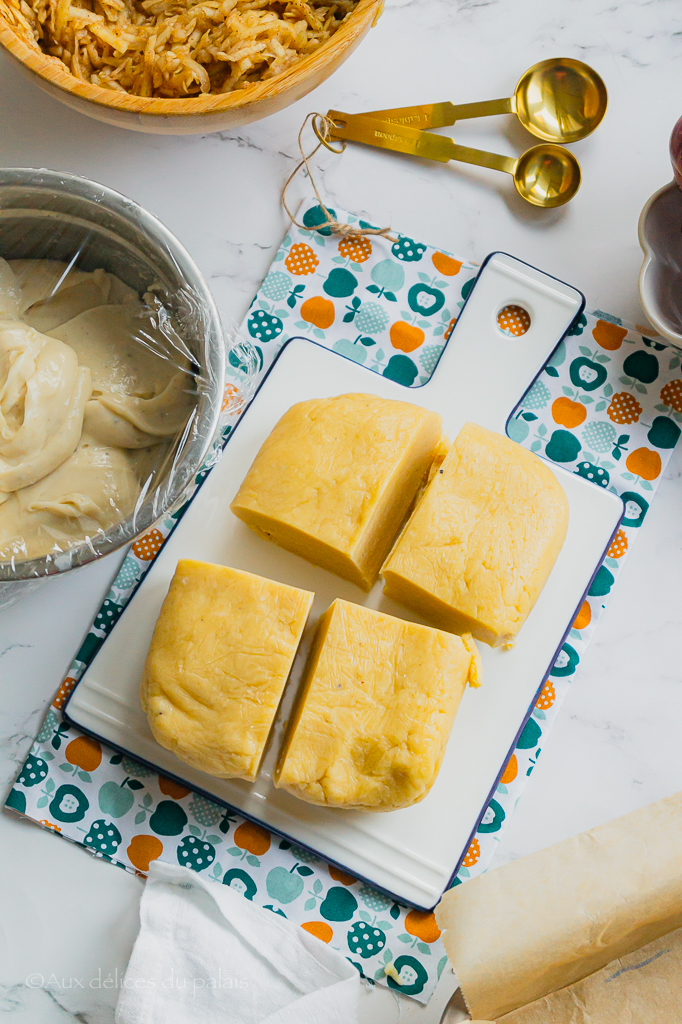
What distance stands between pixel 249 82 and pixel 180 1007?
7.19ft

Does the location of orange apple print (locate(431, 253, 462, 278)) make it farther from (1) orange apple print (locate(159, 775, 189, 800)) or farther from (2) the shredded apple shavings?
(1) orange apple print (locate(159, 775, 189, 800))

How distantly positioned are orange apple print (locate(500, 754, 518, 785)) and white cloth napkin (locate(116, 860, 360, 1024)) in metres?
0.57

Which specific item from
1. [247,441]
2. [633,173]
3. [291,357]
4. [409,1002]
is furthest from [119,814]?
[633,173]

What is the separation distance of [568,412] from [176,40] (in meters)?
1.35

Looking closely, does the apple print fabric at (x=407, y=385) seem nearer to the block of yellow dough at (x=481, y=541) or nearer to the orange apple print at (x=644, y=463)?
the orange apple print at (x=644, y=463)

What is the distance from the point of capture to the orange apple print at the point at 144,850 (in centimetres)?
190

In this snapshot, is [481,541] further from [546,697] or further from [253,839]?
[253,839]

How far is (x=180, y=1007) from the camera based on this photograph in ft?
5.84

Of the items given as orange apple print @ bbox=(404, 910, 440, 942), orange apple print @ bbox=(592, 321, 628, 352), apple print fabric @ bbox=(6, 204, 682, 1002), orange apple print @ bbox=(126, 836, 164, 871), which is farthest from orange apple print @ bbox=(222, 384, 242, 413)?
orange apple print @ bbox=(404, 910, 440, 942)

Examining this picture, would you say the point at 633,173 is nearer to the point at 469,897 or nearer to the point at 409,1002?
the point at 469,897

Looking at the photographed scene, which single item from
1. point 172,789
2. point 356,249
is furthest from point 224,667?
point 356,249

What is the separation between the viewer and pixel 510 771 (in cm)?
196

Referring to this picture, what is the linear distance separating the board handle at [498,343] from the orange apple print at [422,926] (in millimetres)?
1230

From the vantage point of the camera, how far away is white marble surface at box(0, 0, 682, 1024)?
1.99 meters
